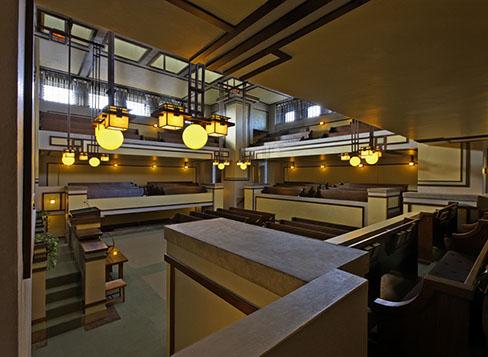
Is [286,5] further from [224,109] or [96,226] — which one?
[224,109]

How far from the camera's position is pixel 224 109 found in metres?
11.4

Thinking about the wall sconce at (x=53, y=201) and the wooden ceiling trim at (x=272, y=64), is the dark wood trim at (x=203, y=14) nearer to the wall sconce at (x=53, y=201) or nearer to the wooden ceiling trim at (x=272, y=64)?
the wooden ceiling trim at (x=272, y=64)

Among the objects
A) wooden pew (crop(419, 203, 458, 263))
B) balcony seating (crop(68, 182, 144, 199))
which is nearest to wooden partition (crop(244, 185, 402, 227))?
wooden pew (crop(419, 203, 458, 263))

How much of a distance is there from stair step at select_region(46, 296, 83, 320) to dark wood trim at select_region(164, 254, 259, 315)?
2454 mm

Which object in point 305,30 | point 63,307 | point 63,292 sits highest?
point 305,30

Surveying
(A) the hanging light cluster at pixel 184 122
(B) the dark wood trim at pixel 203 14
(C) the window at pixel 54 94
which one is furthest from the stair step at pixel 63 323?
(C) the window at pixel 54 94

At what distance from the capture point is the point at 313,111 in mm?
11391

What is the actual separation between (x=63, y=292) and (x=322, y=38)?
4.19 meters

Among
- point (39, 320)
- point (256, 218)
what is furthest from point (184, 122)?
point (256, 218)

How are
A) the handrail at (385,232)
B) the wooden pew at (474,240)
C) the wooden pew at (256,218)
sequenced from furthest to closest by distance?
1. the wooden pew at (256,218)
2. the wooden pew at (474,240)
3. the handrail at (385,232)

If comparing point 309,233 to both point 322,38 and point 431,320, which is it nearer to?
point 431,320

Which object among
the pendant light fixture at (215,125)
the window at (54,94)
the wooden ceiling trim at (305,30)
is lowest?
the pendant light fixture at (215,125)

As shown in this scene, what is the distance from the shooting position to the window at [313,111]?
1123cm

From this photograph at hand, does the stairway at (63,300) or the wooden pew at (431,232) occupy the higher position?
the wooden pew at (431,232)
